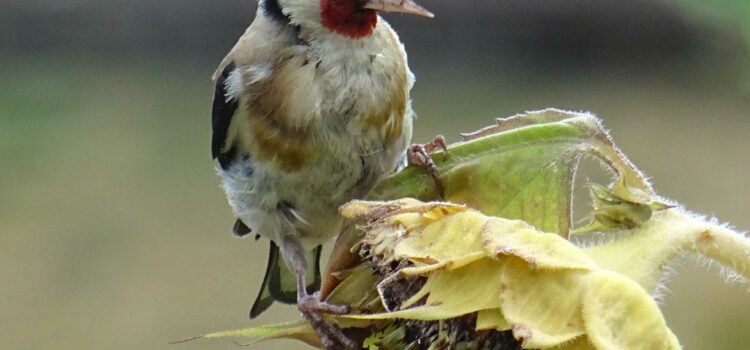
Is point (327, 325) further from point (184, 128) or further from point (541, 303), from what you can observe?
point (184, 128)

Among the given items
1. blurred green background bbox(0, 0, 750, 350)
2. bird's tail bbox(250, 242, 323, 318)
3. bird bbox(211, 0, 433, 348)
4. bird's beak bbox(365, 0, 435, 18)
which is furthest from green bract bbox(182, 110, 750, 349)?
blurred green background bbox(0, 0, 750, 350)

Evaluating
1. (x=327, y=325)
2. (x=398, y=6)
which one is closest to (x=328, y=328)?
(x=327, y=325)

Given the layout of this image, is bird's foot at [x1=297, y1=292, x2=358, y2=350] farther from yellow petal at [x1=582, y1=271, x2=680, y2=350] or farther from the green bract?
yellow petal at [x1=582, y1=271, x2=680, y2=350]

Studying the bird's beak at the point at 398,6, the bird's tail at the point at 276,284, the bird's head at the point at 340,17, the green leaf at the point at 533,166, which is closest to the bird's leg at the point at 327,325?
the green leaf at the point at 533,166

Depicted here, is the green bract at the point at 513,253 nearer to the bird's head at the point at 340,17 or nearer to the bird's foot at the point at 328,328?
the bird's foot at the point at 328,328

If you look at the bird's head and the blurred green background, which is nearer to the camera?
the bird's head

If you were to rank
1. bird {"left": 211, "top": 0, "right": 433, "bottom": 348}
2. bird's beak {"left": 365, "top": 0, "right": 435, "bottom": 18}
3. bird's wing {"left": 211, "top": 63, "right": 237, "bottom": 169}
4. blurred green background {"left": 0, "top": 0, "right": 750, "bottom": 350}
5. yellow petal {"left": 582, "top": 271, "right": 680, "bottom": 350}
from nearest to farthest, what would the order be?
yellow petal {"left": 582, "top": 271, "right": 680, "bottom": 350} < bird's beak {"left": 365, "top": 0, "right": 435, "bottom": 18} < bird {"left": 211, "top": 0, "right": 433, "bottom": 348} < bird's wing {"left": 211, "top": 63, "right": 237, "bottom": 169} < blurred green background {"left": 0, "top": 0, "right": 750, "bottom": 350}

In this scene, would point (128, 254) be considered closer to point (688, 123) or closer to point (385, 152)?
point (688, 123)
